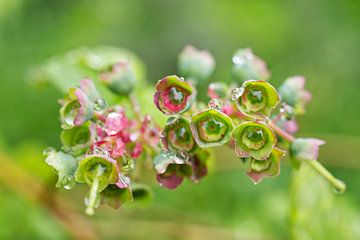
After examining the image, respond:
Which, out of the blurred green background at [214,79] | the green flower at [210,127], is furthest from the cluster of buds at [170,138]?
the blurred green background at [214,79]

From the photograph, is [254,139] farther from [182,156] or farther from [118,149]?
[118,149]

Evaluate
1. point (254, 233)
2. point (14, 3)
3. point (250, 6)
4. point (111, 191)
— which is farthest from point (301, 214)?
point (250, 6)

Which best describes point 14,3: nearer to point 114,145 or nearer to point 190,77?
point 190,77

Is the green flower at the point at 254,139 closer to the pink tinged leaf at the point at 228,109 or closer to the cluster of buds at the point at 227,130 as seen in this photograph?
the cluster of buds at the point at 227,130

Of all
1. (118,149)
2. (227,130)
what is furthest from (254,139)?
(118,149)

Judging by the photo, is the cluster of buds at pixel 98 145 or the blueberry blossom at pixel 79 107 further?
the blueberry blossom at pixel 79 107

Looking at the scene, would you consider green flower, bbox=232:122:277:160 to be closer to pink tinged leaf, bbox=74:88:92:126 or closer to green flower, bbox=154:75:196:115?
green flower, bbox=154:75:196:115
